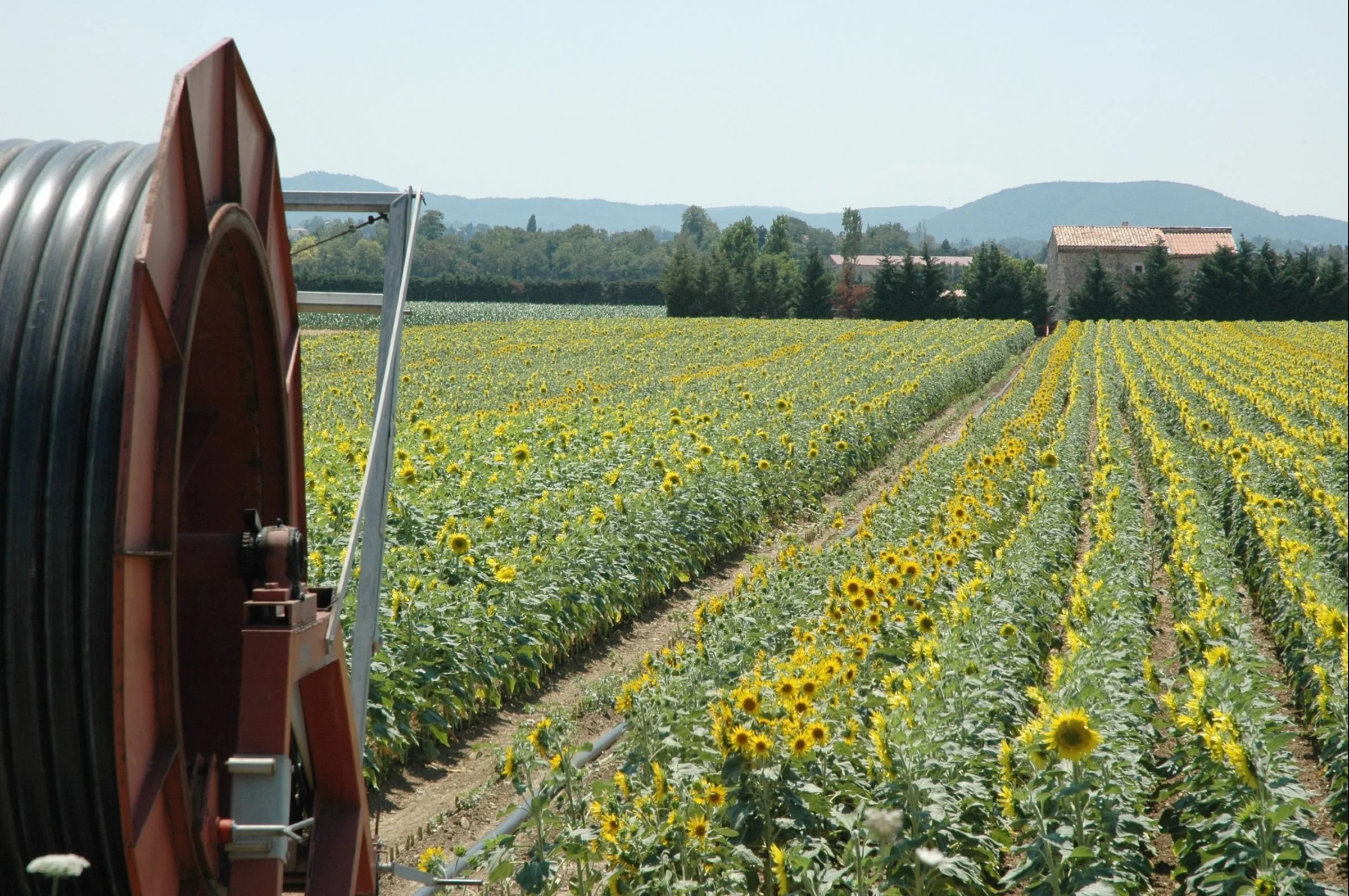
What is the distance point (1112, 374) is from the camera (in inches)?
1150

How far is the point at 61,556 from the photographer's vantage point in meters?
2.32

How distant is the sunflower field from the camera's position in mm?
4430

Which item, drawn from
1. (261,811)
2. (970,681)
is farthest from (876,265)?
(261,811)

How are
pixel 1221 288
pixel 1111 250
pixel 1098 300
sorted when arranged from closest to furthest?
pixel 1221 288
pixel 1098 300
pixel 1111 250

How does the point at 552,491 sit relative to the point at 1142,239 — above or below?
below

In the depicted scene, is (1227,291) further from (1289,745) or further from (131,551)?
(131,551)

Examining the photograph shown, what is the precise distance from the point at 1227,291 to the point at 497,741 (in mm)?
65311

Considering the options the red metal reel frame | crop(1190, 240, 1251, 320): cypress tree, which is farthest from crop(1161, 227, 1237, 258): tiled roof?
the red metal reel frame

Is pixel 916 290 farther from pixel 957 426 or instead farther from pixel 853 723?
pixel 853 723

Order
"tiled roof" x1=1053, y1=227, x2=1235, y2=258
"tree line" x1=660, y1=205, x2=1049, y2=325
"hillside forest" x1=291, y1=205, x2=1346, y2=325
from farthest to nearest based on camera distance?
"tiled roof" x1=1053, y1=227, x2=1235, y2=258, "hillside forest" x1=291, y1=205, x2=1346, y2=325, "tree line" x1=660, y1=205, x2=1049, y2=325

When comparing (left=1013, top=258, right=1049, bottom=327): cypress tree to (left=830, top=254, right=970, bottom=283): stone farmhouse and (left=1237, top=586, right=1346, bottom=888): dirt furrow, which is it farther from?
(left=1237, top=586, right=1346, bottom=888): dirt furrow

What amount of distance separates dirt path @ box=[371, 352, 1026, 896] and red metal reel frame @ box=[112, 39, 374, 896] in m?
0.72

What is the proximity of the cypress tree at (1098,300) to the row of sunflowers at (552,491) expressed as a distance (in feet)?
136

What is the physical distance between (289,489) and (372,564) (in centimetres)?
52
